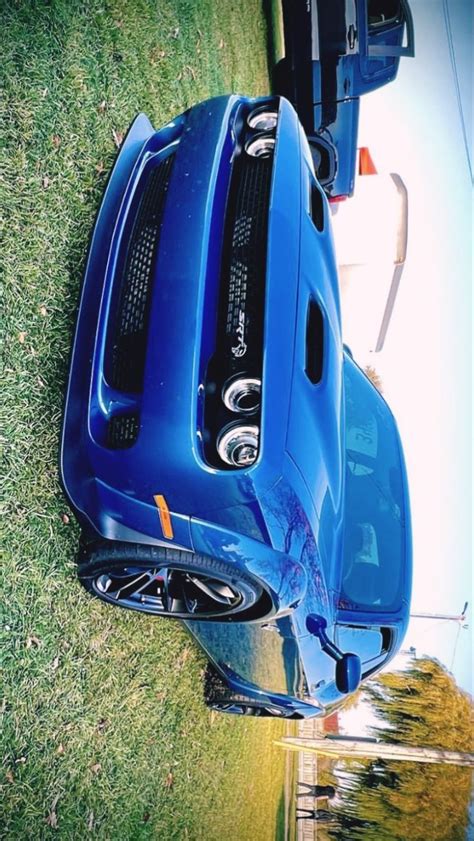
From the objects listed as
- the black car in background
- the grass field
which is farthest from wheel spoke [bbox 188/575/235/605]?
the black car in background

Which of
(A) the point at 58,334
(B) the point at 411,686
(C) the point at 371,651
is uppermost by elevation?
(A) the point at 58,334

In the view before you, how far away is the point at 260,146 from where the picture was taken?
2869 mm

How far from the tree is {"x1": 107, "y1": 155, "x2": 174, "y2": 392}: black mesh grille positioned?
26.5ft

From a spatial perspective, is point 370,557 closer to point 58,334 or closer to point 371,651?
point 371,651

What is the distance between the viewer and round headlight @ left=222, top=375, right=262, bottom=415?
2.23 metres

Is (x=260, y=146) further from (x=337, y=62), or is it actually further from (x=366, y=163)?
(x=366, y=163)

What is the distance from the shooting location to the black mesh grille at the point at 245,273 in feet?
7.48

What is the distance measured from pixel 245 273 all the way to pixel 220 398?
0.51 m

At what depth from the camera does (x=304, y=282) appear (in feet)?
8.07

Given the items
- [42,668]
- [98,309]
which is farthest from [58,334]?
[42,668]

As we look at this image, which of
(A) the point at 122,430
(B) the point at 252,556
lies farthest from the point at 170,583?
(A) the point at 122,430

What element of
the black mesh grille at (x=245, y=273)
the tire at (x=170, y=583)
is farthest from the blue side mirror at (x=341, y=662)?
the black mesh grille at (x=245, y=273)

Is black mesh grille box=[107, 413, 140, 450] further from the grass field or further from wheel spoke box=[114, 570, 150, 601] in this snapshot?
wheel spoke box=[114, 570, 150, 601]

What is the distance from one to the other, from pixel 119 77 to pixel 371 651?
3358 millimetres
